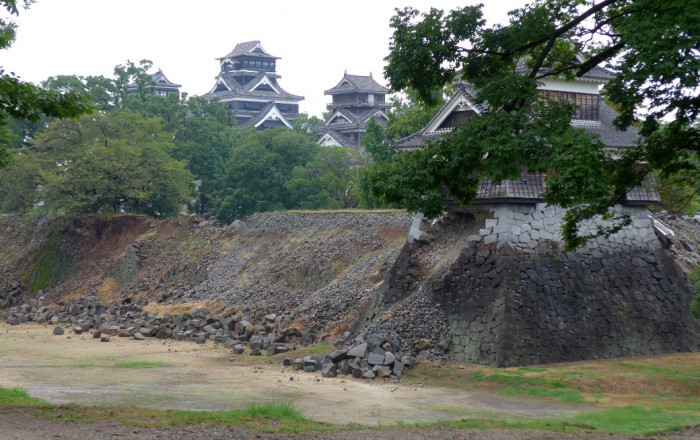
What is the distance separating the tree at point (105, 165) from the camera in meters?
52.5

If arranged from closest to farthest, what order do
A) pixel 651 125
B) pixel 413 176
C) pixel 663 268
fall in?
pixel 651 125
pixel 413 176
pixel 663 268

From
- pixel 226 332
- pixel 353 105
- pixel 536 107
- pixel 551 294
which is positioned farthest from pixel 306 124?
pixel 536 107

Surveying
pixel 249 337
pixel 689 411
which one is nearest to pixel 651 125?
pixel 689 411

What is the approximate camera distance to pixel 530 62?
21.3 metres

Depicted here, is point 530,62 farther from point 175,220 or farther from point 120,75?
point 120,75

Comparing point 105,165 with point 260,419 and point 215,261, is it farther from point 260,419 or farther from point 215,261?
point 260,419

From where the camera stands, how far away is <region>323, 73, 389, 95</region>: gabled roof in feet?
259

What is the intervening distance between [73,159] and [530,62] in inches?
1505

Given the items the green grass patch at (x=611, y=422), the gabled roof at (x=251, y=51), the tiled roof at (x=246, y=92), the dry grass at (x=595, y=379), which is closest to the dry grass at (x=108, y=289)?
the dry grass at (x=595, y=379)

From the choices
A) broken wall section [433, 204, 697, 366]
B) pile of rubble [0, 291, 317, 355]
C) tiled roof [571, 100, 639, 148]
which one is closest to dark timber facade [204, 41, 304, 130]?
pile of rubble [0, 291, 317, 355]

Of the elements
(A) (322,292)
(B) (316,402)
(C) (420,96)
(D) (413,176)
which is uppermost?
(C) (420,96)

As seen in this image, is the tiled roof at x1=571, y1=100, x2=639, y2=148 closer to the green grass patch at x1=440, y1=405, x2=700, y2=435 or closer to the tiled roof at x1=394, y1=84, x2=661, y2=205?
the tiled roof at x1=394, y1=84, x2=661, y2=205

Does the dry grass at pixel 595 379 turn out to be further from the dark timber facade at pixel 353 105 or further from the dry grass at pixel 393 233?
the dark timber facade at pixel 353 105

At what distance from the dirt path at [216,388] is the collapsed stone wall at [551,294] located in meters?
4.11
